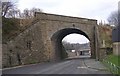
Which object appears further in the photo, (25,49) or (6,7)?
(25,49)

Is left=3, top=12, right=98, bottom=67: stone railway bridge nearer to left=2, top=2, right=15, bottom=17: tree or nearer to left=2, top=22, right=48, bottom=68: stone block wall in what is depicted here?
left=2, top=22, right=48, bottom=68: stone block wall

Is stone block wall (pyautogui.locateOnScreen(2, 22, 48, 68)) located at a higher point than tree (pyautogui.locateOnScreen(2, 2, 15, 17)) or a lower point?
lower

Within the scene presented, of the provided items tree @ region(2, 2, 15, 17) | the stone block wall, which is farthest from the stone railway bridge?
tree @ region(2, 2, 15, 17)

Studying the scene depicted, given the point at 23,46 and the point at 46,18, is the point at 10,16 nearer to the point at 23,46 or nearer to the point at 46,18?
the point at 23,46

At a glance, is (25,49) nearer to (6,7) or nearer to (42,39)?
(42,39)

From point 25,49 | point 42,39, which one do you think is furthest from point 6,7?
point 42,39

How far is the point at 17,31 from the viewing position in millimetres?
46406

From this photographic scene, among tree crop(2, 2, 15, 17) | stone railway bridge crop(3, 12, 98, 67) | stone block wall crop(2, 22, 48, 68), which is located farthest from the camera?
tree crop(2, 2, 15, 17)

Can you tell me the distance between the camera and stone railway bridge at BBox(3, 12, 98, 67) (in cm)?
4178

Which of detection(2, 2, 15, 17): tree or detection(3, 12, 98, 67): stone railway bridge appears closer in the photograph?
detection(3, 12, 98, 67): stone railway bridge

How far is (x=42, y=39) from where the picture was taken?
5172 centimetres

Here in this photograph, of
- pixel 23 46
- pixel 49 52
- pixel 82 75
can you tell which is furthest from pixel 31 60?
pixel 82 75

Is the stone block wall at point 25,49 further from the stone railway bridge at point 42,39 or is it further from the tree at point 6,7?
the tree at point 6,7

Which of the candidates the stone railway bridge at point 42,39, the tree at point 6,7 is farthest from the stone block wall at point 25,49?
the tree at point 6,7
